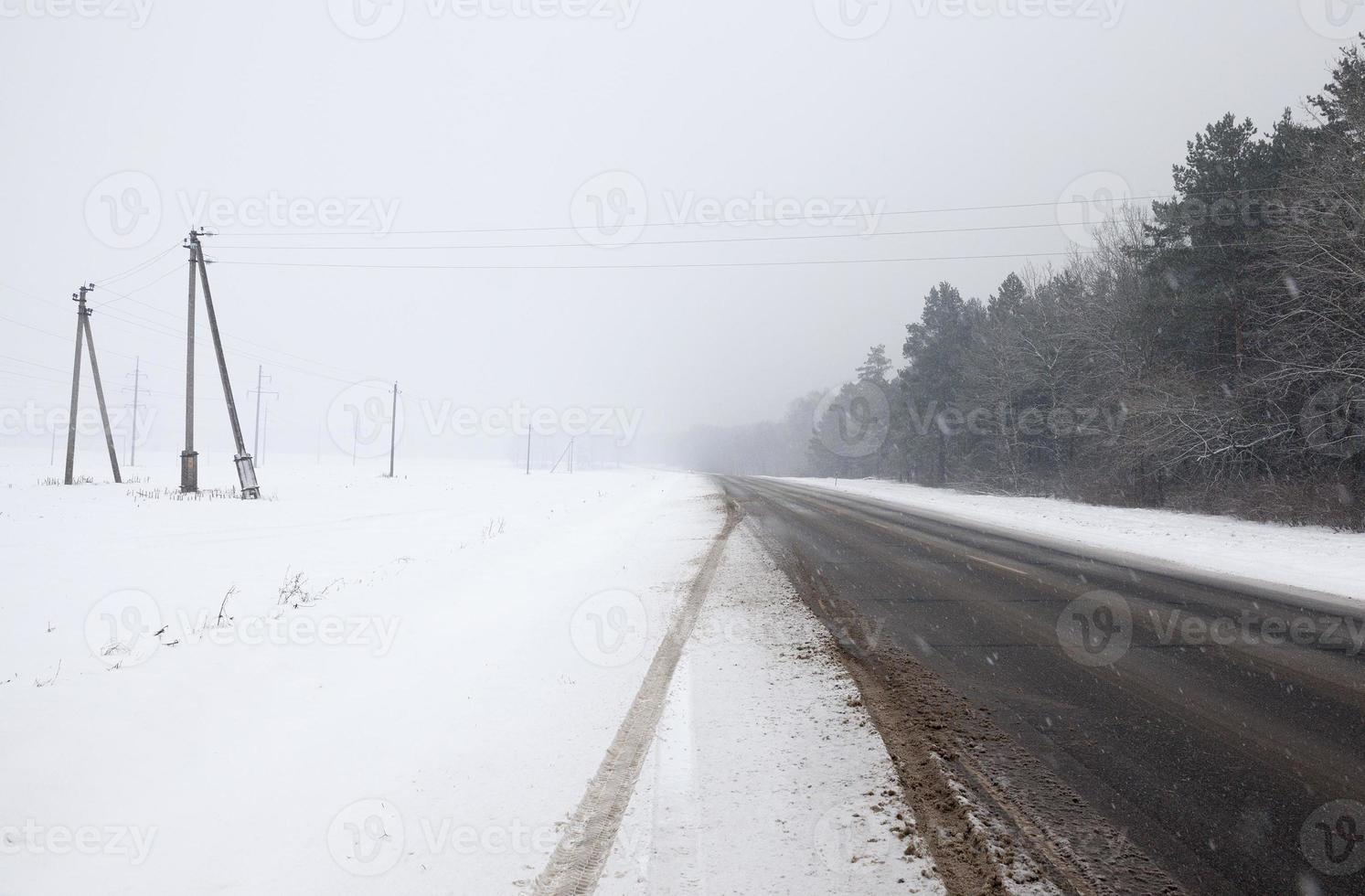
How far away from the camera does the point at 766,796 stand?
9.87 ft

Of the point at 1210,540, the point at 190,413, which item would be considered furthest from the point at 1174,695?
the point at 190,413

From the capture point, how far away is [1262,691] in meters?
4.55

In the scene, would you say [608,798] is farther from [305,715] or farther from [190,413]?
[190,413]

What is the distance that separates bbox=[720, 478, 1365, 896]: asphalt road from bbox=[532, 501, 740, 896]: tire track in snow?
2279 millimetres

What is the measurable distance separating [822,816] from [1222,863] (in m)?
1.65

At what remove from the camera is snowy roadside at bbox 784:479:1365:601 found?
9688 mm

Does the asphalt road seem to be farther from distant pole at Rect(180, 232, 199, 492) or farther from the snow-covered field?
distant pole at Rect(180, 232, 199, 492)

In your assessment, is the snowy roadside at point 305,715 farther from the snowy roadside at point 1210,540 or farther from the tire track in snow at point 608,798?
the snowy roadside at point 1210,540

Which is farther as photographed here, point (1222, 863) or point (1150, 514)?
point (1150, 514)

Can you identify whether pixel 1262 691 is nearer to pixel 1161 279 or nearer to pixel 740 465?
pixel 1161 279

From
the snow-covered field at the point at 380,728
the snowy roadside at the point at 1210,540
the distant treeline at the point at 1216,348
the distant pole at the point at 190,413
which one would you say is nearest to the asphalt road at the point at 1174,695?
the snow-covered field at the point at 380,728

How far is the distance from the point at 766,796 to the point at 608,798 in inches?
31.7

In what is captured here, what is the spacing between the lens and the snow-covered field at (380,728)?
265 centimetres

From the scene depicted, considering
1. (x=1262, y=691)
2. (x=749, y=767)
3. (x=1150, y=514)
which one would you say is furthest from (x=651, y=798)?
(x=1150, y=514)
